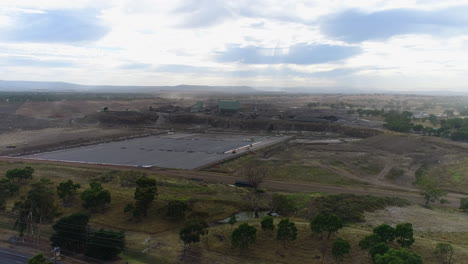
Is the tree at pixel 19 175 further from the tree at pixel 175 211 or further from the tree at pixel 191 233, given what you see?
the tree at pixel 191 233

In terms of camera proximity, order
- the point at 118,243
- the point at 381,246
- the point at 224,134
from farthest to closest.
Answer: the point at 224,134 < the point at 118,243 < the point at 381,246

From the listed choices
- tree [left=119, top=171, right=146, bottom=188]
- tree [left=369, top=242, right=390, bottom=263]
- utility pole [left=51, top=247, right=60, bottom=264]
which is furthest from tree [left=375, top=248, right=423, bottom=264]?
tree [left=119, top=171, right=146, bottom=188]

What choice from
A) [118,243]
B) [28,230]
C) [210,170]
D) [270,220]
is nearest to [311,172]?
[210,170]

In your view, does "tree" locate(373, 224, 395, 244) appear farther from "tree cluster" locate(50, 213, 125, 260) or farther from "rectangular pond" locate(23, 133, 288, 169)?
"rectangular pond" locate(23, 133, 288, 169)

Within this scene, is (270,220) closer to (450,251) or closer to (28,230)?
(450,251)

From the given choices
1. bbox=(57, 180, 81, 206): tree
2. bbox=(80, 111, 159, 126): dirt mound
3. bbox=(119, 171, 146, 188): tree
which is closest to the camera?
bbox=(57, 180, 81, 206): tree

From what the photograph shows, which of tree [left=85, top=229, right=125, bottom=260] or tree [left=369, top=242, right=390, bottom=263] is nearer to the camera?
tree [left=369, top=242, right=390, bottom=263]
